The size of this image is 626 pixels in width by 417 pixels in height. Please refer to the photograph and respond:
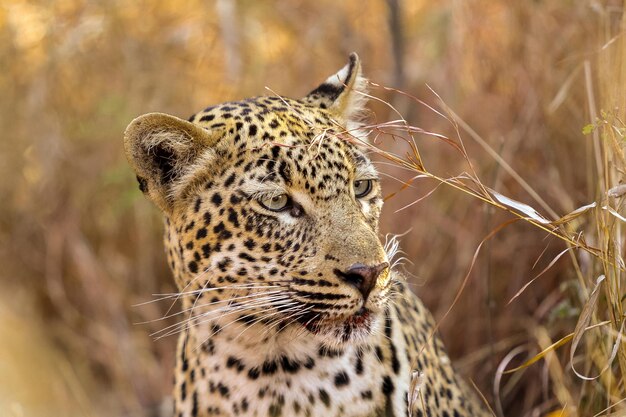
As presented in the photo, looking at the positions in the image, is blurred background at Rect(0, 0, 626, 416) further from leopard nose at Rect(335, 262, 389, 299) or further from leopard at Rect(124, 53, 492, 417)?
leopard nose at Rect(335, 262, 389, 299)

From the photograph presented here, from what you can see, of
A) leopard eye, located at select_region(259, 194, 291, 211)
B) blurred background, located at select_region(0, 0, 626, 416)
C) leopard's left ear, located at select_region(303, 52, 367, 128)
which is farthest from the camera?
blurred background, located at select_region(0, 0, 626, 416)

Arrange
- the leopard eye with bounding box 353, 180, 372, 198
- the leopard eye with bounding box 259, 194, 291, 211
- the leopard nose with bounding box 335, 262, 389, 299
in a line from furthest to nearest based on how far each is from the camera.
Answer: the leopard eye with bounding box 353, 180, 372, 198
the leopard eye with bounding box 259, 194, 291, 211
the leopard nose with bounding box 335, 262, 389, 299

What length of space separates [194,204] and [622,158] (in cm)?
178

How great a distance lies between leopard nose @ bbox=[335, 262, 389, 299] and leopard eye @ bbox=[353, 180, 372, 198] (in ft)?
1.78

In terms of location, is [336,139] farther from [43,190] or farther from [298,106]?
[43,190]

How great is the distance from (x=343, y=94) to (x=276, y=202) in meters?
0.80

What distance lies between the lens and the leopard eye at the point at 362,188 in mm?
4156

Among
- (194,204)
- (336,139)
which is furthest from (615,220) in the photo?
(194,204)

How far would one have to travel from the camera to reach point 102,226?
7879 millimetres

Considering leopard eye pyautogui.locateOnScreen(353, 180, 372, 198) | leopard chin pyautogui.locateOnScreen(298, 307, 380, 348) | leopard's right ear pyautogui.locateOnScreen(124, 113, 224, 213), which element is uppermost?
leopard's right ear pyautogui.locateOnScreen(124, 113, 224, 213)

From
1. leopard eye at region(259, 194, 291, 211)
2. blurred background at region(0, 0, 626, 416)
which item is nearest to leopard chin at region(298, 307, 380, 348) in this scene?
leopard eye at region(259, 194, 291, 211)

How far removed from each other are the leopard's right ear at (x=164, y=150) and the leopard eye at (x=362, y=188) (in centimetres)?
64

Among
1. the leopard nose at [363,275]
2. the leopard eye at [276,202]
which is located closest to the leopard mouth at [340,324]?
the leopard nose at [363,275]

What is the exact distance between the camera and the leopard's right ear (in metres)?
3.95
